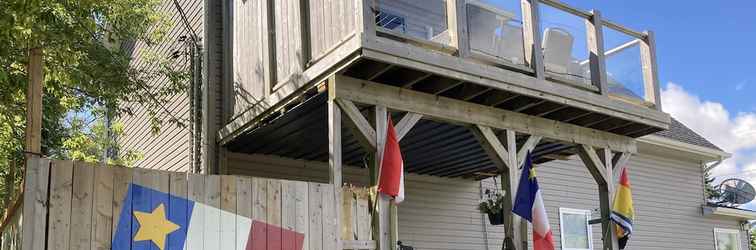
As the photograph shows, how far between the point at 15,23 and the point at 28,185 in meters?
1.85

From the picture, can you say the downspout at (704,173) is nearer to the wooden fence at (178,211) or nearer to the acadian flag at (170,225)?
the wooden fence at (178,211)

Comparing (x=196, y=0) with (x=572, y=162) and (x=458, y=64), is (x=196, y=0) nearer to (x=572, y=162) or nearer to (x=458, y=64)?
(x=458, y=64)

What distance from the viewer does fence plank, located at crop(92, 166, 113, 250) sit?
218 inches

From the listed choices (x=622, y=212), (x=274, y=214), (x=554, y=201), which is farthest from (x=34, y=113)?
(x=554, y=201)

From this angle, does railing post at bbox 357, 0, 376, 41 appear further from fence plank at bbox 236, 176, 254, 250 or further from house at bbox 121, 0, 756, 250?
fence plank at bbox 236, 176, 254, 250

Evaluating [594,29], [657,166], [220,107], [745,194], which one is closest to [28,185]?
[220,107]

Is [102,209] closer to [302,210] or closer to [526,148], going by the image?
[302,210]

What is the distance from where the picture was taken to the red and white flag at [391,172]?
22.8 ft

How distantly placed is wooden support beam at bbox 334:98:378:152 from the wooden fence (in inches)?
19.6

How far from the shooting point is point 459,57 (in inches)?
290

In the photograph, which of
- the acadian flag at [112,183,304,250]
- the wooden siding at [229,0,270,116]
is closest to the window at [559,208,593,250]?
the wooden siding at [229,0,270,116]

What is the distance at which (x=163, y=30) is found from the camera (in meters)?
10.6

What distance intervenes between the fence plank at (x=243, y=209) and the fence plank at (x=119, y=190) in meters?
0.88

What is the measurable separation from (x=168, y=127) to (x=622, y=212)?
6.13m
